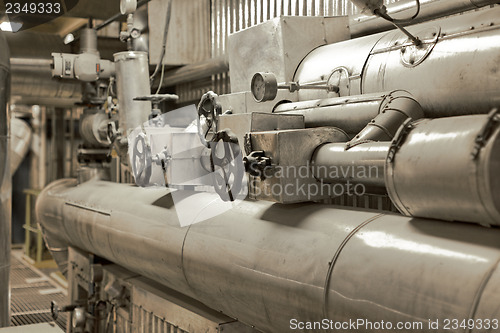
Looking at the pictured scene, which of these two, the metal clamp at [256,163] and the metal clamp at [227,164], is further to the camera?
the metal clamp at [227,164]

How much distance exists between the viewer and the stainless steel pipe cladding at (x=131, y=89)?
3.14 m

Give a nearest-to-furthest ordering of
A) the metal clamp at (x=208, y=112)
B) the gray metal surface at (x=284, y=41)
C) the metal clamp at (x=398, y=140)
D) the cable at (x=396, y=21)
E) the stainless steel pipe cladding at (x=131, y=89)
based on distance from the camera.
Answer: the metal clamp at (x=398, y=140) < the cable at (x=396, y=21) < the metal clamp at (x=208, y=112) < the gray metal surface at (x=284, y=41) < the stainless steel pipe cladding at (x=131, y=89)

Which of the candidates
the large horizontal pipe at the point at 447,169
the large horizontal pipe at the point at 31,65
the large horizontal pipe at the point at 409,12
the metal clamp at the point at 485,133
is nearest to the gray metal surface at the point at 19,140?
the large horizontal pipe at the point at 31,65

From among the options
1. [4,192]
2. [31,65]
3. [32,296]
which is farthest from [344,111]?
[32,296]

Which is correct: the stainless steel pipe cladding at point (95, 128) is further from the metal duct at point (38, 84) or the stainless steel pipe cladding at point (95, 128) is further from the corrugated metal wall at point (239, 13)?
the corrugated metal wall at point (239, 13)

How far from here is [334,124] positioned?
6.05 feet

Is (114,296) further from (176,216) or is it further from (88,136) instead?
(88,136)

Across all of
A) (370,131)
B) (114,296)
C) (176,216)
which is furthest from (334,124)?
(114,296)

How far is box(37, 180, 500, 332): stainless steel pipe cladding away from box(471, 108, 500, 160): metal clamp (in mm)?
189

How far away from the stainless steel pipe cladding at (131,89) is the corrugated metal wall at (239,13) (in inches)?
24.2

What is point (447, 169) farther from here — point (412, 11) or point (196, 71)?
point (196, 71)

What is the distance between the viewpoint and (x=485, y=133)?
1.11 metres

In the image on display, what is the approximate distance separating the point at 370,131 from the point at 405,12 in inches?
27.3

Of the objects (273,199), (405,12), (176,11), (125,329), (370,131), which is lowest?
(125,329)
